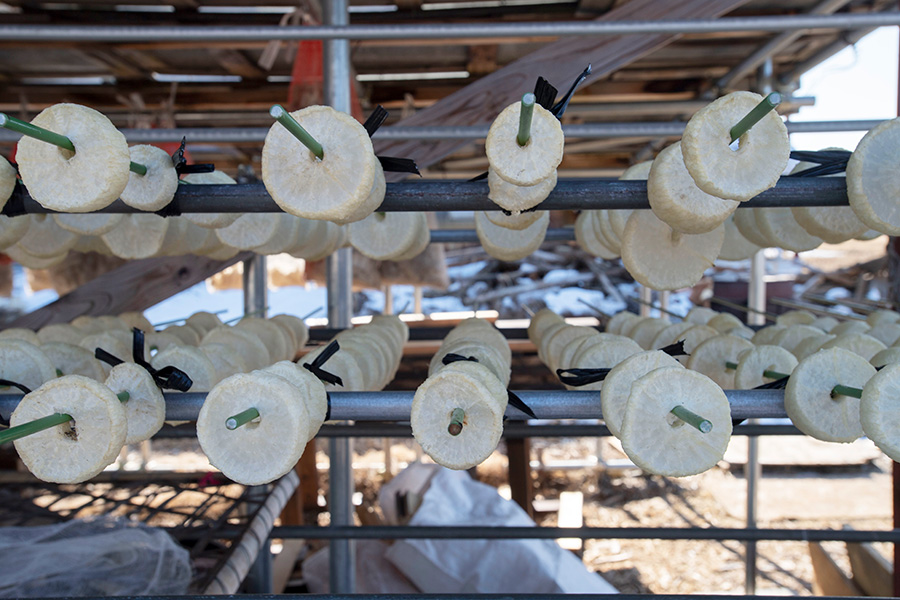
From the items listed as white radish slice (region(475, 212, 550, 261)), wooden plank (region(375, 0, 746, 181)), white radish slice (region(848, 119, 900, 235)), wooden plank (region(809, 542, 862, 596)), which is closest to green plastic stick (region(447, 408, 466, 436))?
white radish slice (region(475, 212, 550, 261))

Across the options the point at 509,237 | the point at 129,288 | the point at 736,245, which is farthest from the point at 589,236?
the point at 129,288

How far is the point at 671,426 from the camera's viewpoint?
2.46 feet

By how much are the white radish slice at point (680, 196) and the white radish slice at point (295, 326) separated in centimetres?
104

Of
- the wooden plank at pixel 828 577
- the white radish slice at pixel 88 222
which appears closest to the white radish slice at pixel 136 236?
the white radish slice at pixel 88 222

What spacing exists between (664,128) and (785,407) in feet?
2.93

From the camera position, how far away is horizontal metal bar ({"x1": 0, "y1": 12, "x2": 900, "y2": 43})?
1282mm

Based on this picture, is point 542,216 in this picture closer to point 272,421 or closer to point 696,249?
point 696,249

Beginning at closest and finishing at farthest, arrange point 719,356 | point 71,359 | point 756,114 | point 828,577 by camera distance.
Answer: point 756,114
point 71,359
point 719,356
point 828,577

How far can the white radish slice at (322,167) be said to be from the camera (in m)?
0.74

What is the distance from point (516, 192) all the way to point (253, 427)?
433mm

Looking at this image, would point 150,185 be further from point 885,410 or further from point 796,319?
point 796,319

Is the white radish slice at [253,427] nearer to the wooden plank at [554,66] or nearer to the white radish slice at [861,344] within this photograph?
the white radish slice at [861,344]

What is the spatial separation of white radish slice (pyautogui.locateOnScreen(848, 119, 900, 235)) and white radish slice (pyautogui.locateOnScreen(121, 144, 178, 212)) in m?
0.87

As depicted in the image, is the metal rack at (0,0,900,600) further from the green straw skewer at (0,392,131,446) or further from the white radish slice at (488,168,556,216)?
the green straw skewer at (0,392,131,446)
